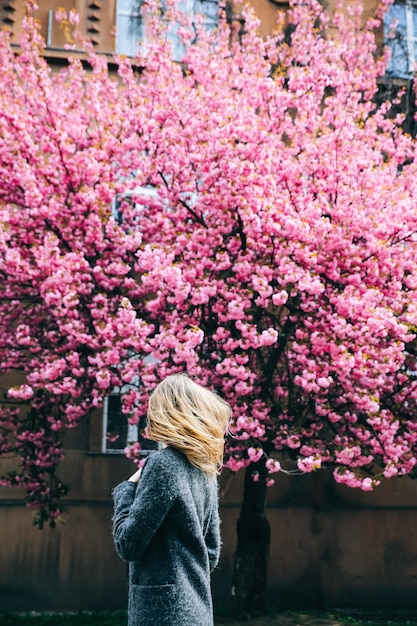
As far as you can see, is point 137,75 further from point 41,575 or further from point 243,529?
point 41,575

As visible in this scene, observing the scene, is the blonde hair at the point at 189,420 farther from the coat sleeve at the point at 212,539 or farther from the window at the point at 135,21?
the window at the point at 135,21

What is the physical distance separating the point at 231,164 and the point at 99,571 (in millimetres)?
6527

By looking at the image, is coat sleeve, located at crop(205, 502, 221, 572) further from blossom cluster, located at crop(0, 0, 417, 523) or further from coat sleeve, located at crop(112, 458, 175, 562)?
blossom cluster, located at crop(0, 0, 417, 523)

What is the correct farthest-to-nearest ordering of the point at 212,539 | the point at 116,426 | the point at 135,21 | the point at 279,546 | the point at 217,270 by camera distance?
the point at 135,21
the point at 116,426
the point at 279,546
the point at 217,270
the point at 212,539

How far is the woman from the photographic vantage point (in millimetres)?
2639

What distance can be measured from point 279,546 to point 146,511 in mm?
8863

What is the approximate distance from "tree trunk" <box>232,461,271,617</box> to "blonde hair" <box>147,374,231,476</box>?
6.20 meters

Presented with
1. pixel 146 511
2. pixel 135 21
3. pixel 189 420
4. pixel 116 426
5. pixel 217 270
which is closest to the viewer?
pixel 146 511

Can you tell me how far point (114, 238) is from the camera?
8500 millimetres

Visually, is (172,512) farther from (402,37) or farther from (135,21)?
(402,37)

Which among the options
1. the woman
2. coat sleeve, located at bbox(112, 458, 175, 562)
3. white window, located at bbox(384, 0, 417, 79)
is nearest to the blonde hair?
the woman

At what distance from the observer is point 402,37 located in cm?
1312

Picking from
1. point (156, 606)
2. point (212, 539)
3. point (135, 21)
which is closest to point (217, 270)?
point (212, 539)

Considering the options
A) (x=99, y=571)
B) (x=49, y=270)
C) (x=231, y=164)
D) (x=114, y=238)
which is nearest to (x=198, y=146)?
(x=231, y=164)
